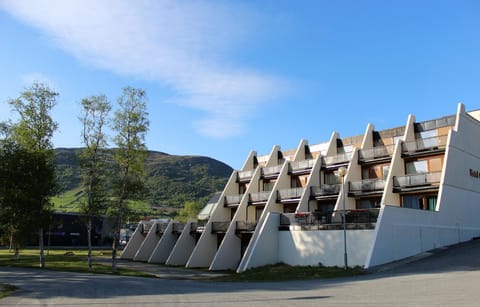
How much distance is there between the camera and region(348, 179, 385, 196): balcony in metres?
33.2

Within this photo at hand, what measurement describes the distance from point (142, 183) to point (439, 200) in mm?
22576

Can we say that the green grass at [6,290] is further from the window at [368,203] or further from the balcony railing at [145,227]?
the balcony railing at [145,227]

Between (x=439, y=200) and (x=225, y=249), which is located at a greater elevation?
(x=439, y=200)

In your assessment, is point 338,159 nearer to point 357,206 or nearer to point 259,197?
point 357,206

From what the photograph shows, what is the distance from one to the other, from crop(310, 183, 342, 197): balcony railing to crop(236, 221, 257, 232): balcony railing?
19.6 ft

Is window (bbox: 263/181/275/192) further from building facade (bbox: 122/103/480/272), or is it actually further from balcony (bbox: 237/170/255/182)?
balcony (bbox: 237/170/255/182)

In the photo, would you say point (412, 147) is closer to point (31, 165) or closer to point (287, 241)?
point (287, 241)

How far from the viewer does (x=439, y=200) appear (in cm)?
2891

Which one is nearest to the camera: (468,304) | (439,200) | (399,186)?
(468,304)

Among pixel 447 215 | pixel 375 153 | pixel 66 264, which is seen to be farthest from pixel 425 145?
pixel 66 264

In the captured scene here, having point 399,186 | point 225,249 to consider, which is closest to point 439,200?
point 399,186

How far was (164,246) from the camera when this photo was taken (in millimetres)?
42750

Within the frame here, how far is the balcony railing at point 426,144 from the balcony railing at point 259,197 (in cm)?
1333

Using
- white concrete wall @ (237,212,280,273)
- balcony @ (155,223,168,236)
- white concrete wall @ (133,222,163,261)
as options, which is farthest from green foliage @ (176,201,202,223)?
white concrete wall @ (237,212,280,273)
